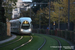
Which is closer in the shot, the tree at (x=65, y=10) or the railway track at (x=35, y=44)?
the railway track at (x=35, y=44)

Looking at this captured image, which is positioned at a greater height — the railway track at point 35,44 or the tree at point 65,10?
the tree at point 65,10

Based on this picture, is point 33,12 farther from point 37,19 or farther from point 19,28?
point 19,28

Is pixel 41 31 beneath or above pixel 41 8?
beneath

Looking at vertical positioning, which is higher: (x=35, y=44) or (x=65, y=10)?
(x=65, y=10)

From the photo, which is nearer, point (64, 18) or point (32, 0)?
point (64, 18)

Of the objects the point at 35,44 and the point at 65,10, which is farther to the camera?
the point at 65,10

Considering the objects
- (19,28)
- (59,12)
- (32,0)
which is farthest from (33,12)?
(19,28)

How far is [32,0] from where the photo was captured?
264ft

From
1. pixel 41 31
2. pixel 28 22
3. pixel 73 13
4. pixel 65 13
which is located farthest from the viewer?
pixel 41 31

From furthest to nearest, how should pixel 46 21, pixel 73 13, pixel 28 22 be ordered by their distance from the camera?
pixel 46 21 < pixel 73 13 < pixel 28 22

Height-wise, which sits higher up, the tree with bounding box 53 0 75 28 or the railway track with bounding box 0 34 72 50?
the tree with bounding box 53 0 75 28

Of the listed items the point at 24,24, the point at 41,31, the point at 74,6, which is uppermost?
the point at 74,6

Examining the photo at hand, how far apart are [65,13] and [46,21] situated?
19.0 meters

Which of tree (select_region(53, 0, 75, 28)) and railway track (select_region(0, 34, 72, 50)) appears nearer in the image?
railway track (select_region(0, 34, 72, 50))
